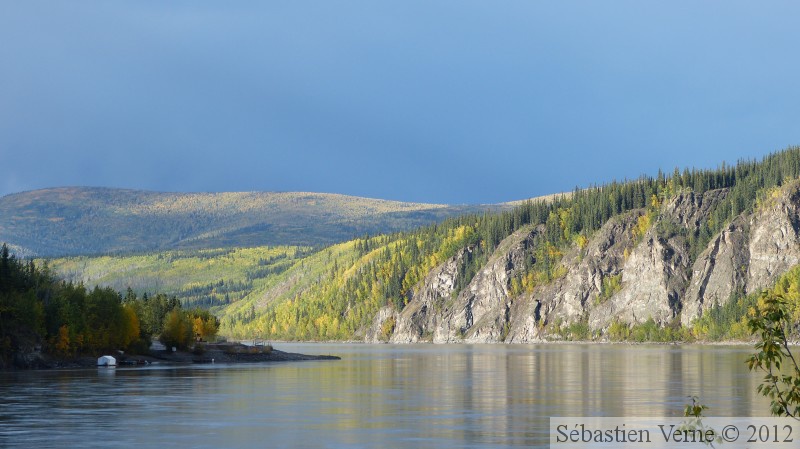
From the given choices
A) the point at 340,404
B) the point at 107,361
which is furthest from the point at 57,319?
the point at 340,404

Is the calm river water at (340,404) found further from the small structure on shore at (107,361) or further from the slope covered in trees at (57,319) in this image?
the small structure on shore at (107,361)

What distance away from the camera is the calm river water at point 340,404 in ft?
189

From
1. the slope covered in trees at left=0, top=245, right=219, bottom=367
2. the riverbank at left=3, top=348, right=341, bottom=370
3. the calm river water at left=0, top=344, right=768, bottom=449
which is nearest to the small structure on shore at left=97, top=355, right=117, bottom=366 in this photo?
the riverbank at left=3, top=348, right=341, bottom=370

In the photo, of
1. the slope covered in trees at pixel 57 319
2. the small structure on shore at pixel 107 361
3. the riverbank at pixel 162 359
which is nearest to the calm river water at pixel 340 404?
the riverbank at pixel 162 359

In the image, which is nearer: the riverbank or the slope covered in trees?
the slope covered in trees

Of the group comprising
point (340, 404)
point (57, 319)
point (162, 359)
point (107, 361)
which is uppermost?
point (57, 319)

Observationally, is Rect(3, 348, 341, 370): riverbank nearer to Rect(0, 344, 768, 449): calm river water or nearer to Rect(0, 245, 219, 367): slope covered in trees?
Rect(0, 245, 219, 367): slope covered in trees

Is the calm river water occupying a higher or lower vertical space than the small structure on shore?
lower

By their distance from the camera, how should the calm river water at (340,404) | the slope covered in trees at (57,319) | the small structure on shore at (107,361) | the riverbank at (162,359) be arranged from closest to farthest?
the calm river water at (340,404), the slope covered in trees at (57,319), the riverbank at (162,359), the small structure on shore at (107,361)

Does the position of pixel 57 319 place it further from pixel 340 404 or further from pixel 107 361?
pixel 340 404

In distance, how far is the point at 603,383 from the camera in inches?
3952

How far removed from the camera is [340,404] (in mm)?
79938

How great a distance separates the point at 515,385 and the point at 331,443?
153ft

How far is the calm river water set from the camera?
189 ft
